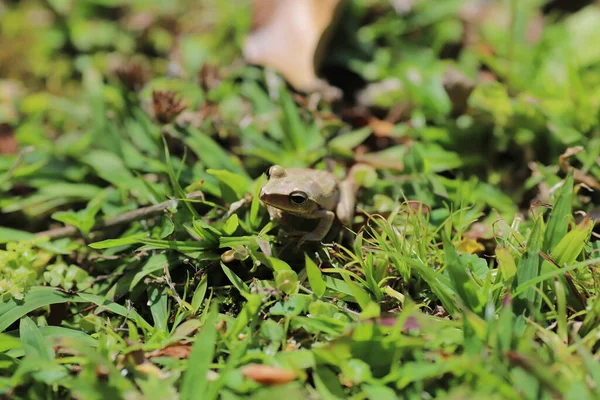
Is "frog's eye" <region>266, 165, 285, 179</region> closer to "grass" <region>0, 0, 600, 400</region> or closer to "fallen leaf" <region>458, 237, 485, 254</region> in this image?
"grass" <region>0, 0, 600, 400</region>

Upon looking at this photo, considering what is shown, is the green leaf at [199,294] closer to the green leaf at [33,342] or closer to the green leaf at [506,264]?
the green leaf at [33,342]

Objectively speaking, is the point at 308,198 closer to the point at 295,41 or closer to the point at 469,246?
the point at 469,246

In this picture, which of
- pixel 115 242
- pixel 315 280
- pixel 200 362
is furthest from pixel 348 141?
pixel 200 362

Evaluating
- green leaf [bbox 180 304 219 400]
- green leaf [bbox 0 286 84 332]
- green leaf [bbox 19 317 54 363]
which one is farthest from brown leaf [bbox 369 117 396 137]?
green leaf [bbox 19 317 54 363]

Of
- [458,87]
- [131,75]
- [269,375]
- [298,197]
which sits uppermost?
[131,75]

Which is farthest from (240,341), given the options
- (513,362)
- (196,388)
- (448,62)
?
(448,62)

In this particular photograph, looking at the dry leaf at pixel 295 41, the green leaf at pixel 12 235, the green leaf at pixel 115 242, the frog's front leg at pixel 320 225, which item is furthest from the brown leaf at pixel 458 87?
the green leaf at pixel 12 235
